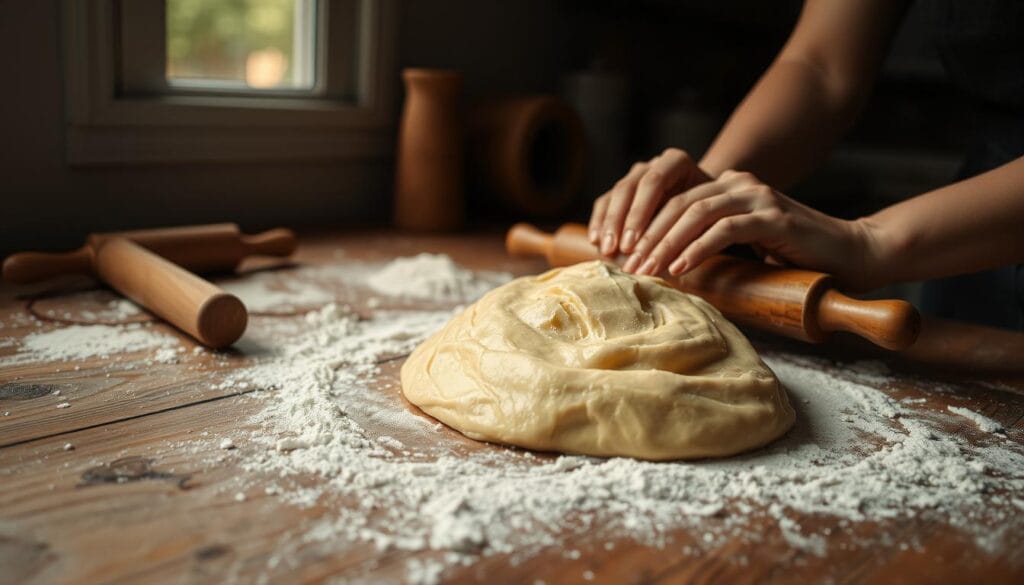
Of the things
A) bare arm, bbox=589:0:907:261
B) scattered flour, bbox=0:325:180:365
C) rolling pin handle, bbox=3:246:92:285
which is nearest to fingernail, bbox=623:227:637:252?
bare arm, bbox=589:0:907:261

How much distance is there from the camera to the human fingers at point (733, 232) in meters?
1.18

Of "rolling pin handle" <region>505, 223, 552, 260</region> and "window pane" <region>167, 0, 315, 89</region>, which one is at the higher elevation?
"window pane" <region>167, 0, 315, 89</region>

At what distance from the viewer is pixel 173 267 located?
49.8 inches

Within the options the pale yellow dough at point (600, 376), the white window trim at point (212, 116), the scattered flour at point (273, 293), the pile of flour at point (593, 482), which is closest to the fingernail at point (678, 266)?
the pale yellow dough at point (600, 376)

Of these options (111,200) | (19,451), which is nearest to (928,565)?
(19,451)

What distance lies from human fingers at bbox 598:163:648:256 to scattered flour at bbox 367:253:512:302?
0.30 meters

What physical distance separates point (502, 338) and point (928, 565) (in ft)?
1.60

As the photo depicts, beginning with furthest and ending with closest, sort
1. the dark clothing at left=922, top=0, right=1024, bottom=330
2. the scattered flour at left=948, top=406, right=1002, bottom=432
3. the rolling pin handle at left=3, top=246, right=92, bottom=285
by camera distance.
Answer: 1. the dark clothing at left=922, top=0, right=1024, bottom=330
2. the rolling pin handle at left=3, top=246, right=92, bottom=285
3. the scattered flour at left=948, top=406, right=1002, bottom=432

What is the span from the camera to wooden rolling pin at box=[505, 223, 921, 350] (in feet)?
3.47

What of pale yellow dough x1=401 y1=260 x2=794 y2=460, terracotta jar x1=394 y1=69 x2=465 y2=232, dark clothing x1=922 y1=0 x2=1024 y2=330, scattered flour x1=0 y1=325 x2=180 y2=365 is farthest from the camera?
terracotta jar x1=394 y1=69 x2=465 y2=232

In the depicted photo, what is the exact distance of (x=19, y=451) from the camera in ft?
2.76

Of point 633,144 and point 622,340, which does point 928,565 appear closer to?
point 622,340

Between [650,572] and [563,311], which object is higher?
[563,311]

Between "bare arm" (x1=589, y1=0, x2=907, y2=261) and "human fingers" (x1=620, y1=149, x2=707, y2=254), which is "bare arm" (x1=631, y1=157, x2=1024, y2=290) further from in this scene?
"bare arm" (x1=589, y1=0, x2=907, y2=261)
